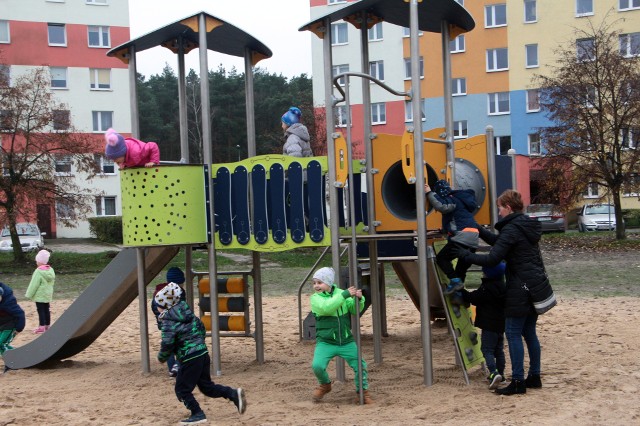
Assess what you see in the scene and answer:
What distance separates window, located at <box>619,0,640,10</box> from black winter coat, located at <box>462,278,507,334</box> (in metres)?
37.6

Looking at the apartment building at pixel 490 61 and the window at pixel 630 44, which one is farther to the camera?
the apartment building at pixel 490 61

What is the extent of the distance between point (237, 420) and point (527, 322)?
268 centimetres

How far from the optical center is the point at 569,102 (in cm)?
2805

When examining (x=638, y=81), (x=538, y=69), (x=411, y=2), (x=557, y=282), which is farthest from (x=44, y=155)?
(x=538, y=69)

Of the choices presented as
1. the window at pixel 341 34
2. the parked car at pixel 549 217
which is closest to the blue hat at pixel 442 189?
the parked car at pixel 549 217

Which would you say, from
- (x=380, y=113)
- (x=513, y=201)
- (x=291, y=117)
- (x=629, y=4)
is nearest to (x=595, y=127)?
(x=629, y=4)

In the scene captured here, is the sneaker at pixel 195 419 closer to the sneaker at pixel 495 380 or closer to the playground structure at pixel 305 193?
the playground structure at pixel 305 193

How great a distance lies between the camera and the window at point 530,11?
41.8 metres

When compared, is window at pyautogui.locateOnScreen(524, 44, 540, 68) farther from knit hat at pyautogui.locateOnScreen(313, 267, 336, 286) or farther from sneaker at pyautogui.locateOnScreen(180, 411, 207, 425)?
sneaker at pyautogui.locateOnScreen(180, 411, 207, 425)

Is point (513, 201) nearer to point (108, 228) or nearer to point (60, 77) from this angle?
point (108, 228)

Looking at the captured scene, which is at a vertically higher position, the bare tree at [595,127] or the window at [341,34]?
the window at [341,34]

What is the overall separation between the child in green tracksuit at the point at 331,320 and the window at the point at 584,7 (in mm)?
37932

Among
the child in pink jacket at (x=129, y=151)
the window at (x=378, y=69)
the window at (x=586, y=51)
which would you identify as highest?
the window at (x=378, y=69)

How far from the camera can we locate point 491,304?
24.2 ft
